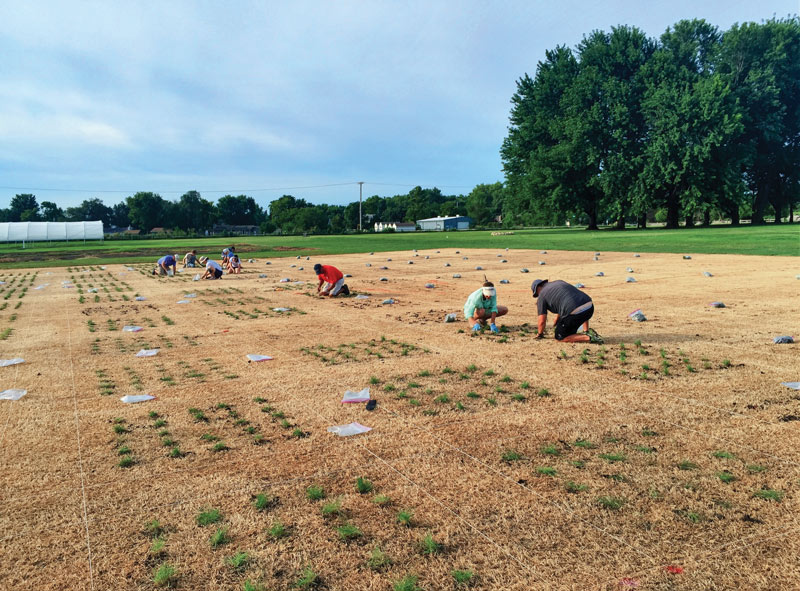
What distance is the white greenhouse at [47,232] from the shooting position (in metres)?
88.1

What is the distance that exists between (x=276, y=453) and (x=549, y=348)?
17.9 ft

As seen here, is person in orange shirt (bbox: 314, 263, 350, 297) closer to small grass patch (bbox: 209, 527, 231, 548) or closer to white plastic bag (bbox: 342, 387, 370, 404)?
white plastic bag (bbox: 342, 387, 370, 404)

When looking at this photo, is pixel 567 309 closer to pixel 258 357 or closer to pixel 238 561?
pixel 258 357

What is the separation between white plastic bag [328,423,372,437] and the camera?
584cm

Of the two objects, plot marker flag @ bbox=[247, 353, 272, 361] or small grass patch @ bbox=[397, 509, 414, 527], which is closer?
small grass patch @ bbox=[397, 509, 414, 527]

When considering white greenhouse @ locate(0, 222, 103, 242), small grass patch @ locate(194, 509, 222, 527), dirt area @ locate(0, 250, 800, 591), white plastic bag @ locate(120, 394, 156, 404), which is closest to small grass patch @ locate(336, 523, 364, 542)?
dirt area @ locate(0, 250, 800, 591)

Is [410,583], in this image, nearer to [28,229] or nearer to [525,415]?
[525,415]

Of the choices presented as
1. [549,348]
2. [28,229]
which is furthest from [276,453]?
[28,229]

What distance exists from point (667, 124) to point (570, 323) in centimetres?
5984

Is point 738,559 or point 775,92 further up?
point 775,92

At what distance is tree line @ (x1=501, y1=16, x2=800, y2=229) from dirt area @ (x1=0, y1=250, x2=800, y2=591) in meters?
57.1

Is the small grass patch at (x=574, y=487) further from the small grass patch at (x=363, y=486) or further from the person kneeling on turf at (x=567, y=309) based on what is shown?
the person kneeling on turf at (x=567, y=309)

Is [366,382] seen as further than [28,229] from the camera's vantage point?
No

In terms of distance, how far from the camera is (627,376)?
771 centimetres
